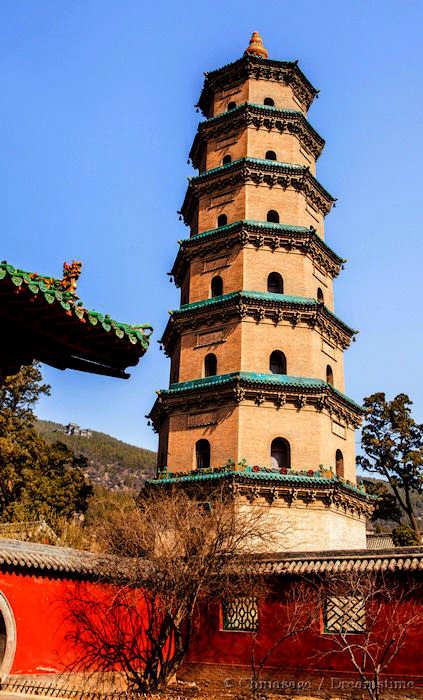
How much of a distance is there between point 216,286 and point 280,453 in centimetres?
591

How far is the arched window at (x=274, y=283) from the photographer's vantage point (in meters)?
21.1

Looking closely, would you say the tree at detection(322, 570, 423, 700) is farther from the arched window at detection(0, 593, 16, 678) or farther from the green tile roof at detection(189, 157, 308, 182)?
the green tile roof at detection(189, 157, 308, 182)

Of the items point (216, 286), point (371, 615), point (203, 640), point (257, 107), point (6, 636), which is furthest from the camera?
point (257, 107)

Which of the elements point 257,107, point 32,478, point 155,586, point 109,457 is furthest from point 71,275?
point 109,457

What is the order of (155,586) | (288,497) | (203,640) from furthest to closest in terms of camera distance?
(288,497) → (203,640) → (155,586)

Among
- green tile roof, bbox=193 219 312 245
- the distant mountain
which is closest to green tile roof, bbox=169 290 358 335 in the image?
green tile roof, bbox=193 219 312 245

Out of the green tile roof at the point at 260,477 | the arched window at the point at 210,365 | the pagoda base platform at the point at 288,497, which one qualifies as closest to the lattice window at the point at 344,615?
the pagoda base platform at the point at 288,497

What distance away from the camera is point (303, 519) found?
17.7 m

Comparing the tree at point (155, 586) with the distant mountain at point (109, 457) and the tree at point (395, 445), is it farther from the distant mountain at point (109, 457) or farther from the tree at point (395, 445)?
the distant mountain at point (109, 457)

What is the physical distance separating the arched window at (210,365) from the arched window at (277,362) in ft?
5.64

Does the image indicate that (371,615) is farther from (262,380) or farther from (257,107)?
(257,107)

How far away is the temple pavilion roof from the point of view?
16.1ft

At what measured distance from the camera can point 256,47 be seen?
2670 centimetres

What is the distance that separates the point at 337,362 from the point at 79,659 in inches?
483
